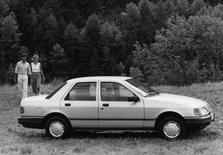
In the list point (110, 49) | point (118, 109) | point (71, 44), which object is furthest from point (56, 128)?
point (71, 44)

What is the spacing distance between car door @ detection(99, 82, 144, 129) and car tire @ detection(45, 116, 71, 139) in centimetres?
85

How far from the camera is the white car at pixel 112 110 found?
8.52m

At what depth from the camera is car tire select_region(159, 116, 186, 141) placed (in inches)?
334

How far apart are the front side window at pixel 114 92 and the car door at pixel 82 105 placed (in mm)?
191

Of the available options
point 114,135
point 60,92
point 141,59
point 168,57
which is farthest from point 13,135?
point 141,59

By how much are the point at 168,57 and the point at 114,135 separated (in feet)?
138

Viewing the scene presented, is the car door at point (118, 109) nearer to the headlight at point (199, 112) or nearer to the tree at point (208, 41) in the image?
the headlight at point (199, 112)

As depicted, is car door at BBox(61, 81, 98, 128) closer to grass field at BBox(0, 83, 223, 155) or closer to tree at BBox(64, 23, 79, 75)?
grass field at BBox(0, 83, 223, 155)

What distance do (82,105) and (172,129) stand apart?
7.03 feet

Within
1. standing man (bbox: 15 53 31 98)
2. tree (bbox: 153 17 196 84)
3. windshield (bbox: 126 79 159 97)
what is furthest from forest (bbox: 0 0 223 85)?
windshield (bbox: 126 79 159 97)

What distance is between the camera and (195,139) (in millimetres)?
8594

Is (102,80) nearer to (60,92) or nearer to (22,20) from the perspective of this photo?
(60,92)

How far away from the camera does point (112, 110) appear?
878cm

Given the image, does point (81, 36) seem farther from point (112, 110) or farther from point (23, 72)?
point (112, 110)
